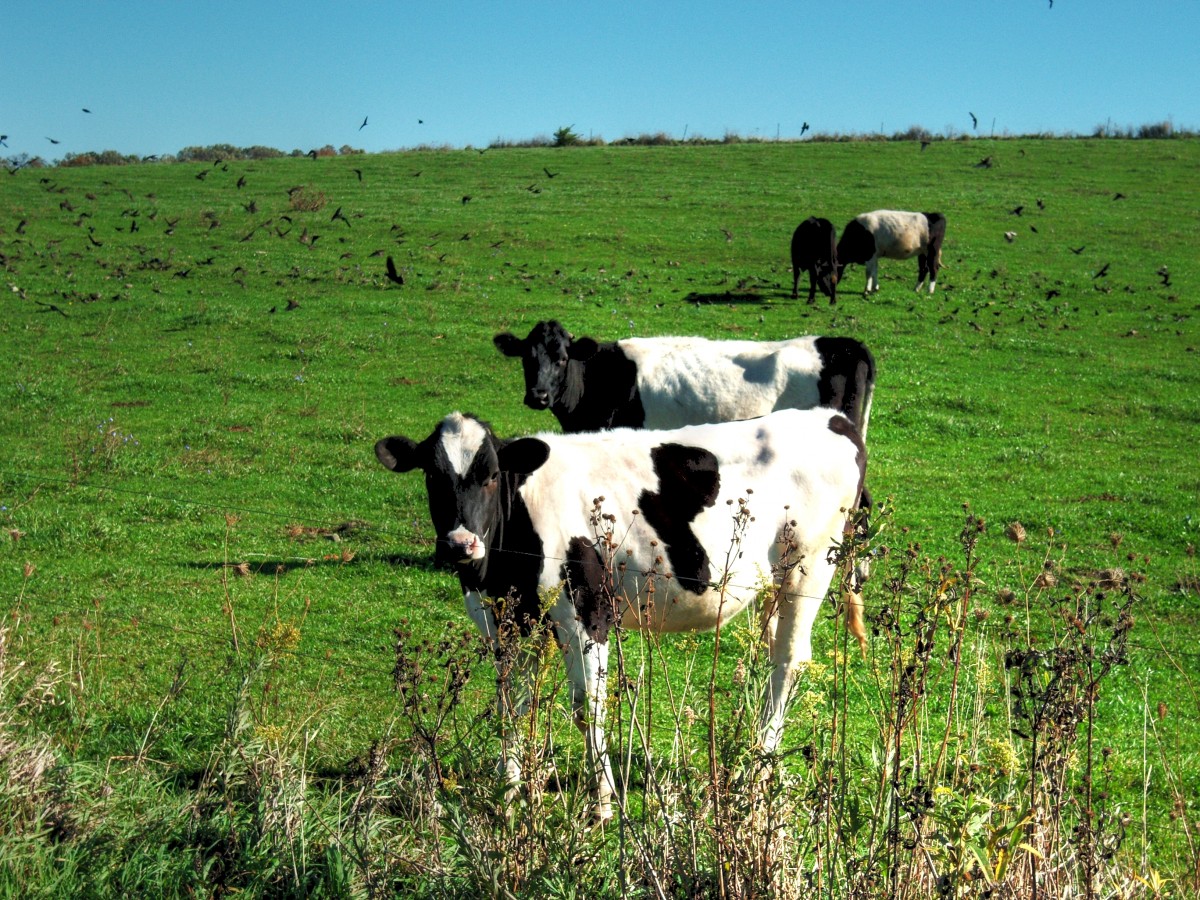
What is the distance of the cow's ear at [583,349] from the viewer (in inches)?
510

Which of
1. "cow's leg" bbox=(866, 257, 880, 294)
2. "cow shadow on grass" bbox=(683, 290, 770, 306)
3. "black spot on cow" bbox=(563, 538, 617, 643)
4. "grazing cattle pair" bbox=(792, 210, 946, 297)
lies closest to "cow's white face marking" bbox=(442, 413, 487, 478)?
"black spot on cow" bbox=(563, 538, 617, 643)

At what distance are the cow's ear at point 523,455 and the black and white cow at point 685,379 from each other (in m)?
5.84

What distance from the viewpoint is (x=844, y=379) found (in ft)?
41.4

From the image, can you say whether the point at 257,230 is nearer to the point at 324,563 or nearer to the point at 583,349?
the point at 583,349

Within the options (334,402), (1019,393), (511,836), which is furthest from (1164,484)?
(511,836)

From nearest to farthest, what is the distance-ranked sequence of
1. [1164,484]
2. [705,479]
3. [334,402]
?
1. [705,479]
2. [1164,484]
3. [334,402]

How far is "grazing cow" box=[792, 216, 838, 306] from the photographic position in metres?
27.3

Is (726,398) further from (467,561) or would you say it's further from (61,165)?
(61,165)

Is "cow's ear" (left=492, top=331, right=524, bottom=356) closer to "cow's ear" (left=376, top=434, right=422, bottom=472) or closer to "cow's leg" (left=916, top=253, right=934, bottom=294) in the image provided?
"cow's ear" (left=376, top=434, right=422, bottom=472)

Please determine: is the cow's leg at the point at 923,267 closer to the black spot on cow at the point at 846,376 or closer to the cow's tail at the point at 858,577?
the black spot on cow at the point at 846,376

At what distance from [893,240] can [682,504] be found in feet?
80.0

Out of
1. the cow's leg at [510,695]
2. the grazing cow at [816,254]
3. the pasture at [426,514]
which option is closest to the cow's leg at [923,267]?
the pasture at [426,514]

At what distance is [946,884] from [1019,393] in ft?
58.2

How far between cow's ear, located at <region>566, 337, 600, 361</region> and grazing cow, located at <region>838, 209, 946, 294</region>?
17.5 metres
